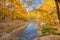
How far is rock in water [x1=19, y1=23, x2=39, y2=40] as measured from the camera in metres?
4.54

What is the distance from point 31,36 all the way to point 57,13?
0.95m

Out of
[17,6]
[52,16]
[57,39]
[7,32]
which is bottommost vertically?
[57,39]

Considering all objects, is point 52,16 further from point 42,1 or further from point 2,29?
point 2,29

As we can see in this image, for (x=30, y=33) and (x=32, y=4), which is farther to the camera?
(x=32, y=4)

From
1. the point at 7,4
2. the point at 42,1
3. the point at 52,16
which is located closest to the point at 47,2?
the point at 42,1

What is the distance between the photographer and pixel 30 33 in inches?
183

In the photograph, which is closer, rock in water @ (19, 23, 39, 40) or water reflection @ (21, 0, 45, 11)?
rock in water @ (19, 23, 39, 40)

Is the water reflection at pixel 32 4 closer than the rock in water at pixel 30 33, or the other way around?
the rock in water at pixel 30 33

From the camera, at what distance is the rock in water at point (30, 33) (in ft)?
14.9

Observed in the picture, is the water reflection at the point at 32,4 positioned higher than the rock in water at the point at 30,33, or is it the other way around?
the water reflection at the point at 32,4

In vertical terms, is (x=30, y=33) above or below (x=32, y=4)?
below

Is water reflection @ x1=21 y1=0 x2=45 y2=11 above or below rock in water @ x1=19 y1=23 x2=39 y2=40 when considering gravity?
above

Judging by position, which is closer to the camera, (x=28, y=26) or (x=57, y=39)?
(x=57, y=39)

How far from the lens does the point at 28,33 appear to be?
15.1 feet
